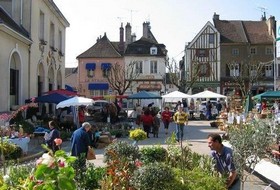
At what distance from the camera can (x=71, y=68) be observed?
7950 cm

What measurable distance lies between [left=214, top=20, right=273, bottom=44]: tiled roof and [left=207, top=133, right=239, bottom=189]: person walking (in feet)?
158

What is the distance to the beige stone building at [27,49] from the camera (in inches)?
809

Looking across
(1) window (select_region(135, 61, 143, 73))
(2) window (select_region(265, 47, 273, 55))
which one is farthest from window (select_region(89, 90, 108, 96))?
(2) window (select_region(265, 47, 273, 55))

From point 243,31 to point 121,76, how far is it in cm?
1705

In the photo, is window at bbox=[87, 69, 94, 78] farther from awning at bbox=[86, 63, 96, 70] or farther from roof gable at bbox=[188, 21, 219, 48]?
roof gable at bbox=[188, 21, 219, 48]

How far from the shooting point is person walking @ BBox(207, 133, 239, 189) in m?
6.74

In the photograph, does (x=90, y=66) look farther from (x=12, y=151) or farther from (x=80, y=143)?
(x=80, y=143)

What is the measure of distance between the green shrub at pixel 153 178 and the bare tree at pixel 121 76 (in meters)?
44.2

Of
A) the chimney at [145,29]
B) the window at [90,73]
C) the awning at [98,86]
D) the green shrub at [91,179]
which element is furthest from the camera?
the chimney at [145,29]

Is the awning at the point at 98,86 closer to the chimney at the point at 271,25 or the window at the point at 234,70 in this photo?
the window at the point at 234,70

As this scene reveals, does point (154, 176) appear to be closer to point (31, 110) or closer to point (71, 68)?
point (31, 110)

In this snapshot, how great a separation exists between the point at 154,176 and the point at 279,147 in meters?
6.21

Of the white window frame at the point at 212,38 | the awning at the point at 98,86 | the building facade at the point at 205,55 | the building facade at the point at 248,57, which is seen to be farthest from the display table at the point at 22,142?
the white window frame at the point at 212,38

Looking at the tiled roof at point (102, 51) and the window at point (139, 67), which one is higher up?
the tiled roof at point (102, 51)
